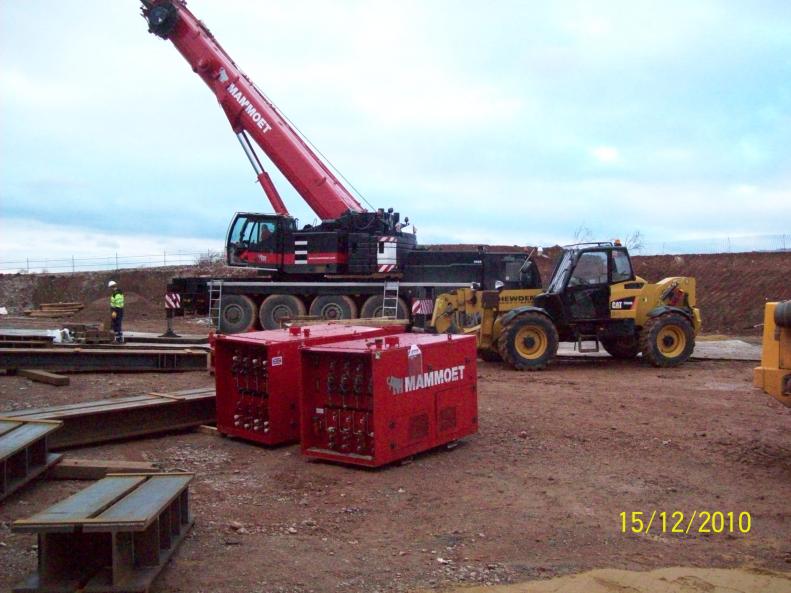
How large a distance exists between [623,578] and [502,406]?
4.97 metres

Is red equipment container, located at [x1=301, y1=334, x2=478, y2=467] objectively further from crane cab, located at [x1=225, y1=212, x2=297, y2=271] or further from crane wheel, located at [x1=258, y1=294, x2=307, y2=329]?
crane cab, located at [x1=225, y1=212, x2=297, y2=271]

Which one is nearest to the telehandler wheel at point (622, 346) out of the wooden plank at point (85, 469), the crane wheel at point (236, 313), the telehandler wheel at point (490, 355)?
the telehandler wheel at point (490, 355)

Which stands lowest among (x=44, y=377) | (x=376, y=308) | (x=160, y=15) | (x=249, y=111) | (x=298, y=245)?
(x=44, y=377)

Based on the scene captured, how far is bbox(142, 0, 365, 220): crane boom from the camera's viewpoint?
1897 cm

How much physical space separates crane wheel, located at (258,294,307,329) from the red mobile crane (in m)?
0.02

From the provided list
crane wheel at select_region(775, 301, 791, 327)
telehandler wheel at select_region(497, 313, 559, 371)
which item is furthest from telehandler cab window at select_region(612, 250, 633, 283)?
crane wheel at select_region(775, 301, 791, 327)

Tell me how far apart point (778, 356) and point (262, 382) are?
4.48 metres

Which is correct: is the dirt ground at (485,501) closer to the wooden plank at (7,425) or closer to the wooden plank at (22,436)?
the wooden plank at (22,436)

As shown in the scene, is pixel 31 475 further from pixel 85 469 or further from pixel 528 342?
pixel 528 342

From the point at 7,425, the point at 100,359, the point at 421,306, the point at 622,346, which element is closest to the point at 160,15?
the point at 421,306

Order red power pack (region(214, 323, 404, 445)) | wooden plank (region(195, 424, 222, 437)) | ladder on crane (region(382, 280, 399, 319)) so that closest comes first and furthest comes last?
red power pack (region(214, 323, 404, 445))
wooden plank (region(195, 424, 222, 437))
ladder on crane (region(382, 280, 399, 319))

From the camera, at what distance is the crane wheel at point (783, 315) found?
608 centimetres

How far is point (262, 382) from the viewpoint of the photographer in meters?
7.33

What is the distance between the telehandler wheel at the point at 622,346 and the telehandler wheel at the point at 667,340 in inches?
26.2
